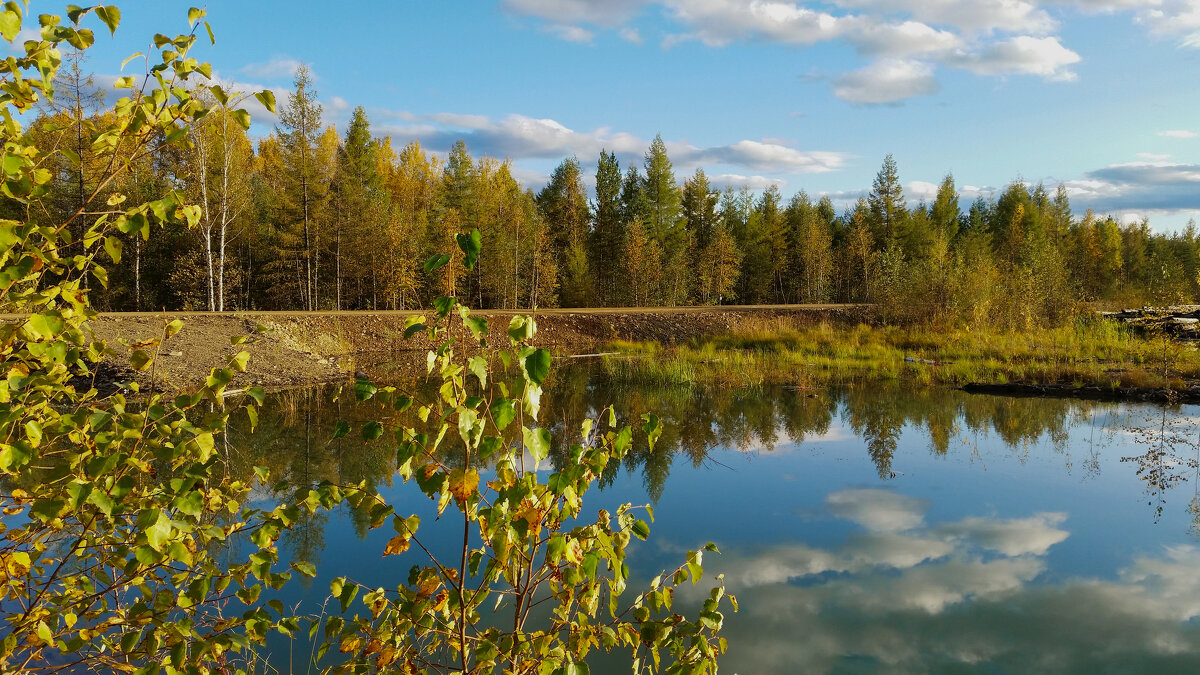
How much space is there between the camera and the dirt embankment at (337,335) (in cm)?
1584

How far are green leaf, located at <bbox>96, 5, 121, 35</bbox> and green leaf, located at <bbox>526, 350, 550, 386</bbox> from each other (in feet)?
5.01

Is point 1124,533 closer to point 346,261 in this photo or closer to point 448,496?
point 448,496

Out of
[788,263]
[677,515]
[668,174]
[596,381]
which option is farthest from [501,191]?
[677,515]

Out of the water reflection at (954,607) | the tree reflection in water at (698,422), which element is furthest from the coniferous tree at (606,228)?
the water reflection at (954,607)

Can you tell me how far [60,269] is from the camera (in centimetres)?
233

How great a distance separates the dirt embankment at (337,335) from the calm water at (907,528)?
12.8ft

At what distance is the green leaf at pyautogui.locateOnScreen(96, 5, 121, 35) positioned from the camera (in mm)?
2037

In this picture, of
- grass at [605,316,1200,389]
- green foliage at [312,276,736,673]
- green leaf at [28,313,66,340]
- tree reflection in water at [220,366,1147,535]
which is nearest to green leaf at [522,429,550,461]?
green foliage at [312,276,736,673]

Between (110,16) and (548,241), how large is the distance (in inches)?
1444

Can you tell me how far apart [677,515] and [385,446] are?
459 centimetres

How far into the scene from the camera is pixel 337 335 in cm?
2173

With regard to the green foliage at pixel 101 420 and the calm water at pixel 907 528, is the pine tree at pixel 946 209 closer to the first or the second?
the calm water at pixel 907 528

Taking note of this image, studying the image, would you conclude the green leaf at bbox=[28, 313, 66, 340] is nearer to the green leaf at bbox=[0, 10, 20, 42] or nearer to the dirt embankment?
the green leaf at bbox=[0, 10, 20, 42]

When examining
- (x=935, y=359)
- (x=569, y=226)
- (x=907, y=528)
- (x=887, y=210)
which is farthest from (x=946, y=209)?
(x=907, y=528)
